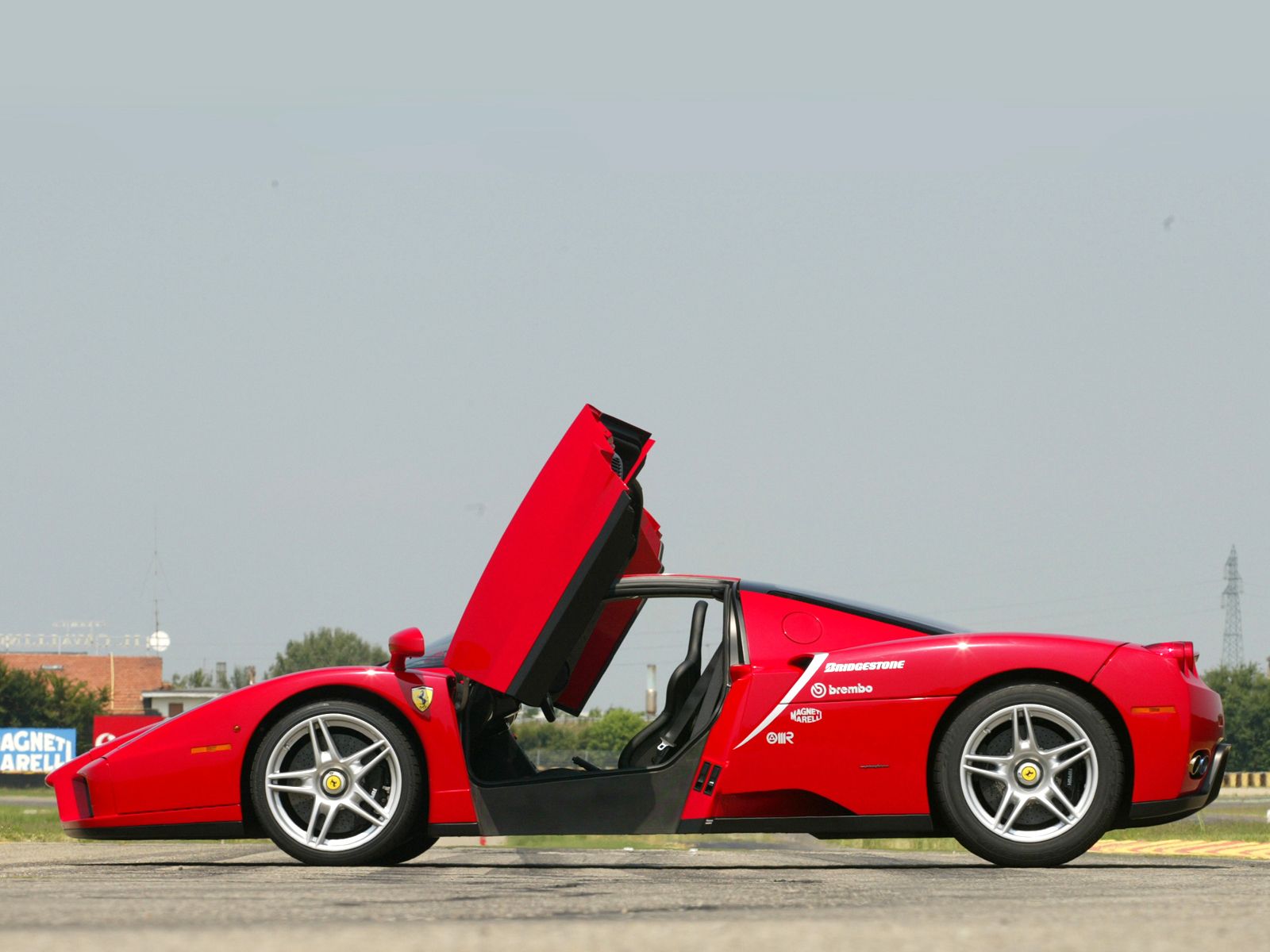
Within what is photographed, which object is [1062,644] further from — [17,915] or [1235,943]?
[17,915]

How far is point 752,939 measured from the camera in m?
3.50

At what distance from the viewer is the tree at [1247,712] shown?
94.6 meters

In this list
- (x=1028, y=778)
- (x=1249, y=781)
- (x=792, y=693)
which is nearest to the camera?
(x=1028, y=778)

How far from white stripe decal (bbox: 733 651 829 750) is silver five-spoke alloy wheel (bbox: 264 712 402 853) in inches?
58.7

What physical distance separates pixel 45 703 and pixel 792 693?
89.0m

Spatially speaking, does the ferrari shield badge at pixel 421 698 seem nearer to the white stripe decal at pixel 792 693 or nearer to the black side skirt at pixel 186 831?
the black side skirt at pixel 186 831

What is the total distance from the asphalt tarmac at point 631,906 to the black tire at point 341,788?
176mm

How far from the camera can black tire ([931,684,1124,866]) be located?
6.55m

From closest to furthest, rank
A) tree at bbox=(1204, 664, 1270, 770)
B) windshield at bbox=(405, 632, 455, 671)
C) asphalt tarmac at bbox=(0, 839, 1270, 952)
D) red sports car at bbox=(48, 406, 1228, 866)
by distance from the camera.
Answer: asphalt tarmac at bbox=(0, 839, 1270, 952), red sports car at bbox=(48, 406, 1228, 866), windshield at bbox=(405, 632, 455, 671), tree at bbox=(1204, 664, 1270, 770)

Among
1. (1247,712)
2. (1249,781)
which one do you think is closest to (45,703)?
(1249,781)

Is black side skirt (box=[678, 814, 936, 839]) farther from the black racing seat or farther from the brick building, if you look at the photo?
the brick building

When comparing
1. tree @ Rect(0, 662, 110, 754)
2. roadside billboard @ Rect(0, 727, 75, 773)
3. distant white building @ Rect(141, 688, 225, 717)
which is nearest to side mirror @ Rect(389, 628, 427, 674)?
roadside billboard @ Rect(0, 727, 75, 773)

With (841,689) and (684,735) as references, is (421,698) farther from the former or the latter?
(841,689)

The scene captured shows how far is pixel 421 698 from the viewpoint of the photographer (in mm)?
6918
